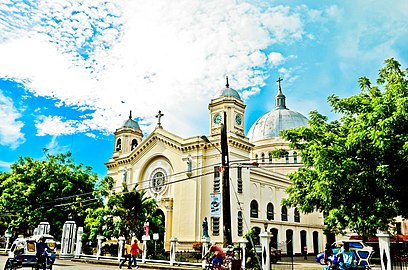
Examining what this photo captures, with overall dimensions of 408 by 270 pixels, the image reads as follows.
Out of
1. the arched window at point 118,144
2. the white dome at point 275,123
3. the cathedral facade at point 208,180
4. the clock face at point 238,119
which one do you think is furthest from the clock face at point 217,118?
the white dome at point 275,123

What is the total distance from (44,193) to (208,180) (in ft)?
45.7

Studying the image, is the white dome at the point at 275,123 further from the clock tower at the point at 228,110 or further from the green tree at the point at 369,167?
the green tree at the point at 369,167

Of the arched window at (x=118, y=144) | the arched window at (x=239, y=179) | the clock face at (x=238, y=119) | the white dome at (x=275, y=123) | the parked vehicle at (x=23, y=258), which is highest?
the white dome at (x=275, y=123)

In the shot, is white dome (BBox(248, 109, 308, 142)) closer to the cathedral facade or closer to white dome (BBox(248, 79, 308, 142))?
white dome (BBox(248, 79, 308, 142))

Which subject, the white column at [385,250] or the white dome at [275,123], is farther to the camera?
the white dome at [275,123]

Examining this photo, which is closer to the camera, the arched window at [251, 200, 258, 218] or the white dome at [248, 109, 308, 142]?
the arched window at [251, 200, 258, 218]

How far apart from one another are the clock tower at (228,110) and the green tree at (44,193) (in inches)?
492

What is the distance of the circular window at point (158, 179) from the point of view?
121 ft

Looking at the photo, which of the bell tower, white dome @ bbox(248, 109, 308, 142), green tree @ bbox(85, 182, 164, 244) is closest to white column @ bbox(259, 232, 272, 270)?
green tree @ bbox(85, 182, 164, 244)

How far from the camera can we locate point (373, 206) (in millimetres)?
15102

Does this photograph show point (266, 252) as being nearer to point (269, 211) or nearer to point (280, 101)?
point (269, 211)

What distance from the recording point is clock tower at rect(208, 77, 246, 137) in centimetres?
3453

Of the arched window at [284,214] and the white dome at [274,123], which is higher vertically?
the white dome at [274,123]

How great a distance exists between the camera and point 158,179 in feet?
124
